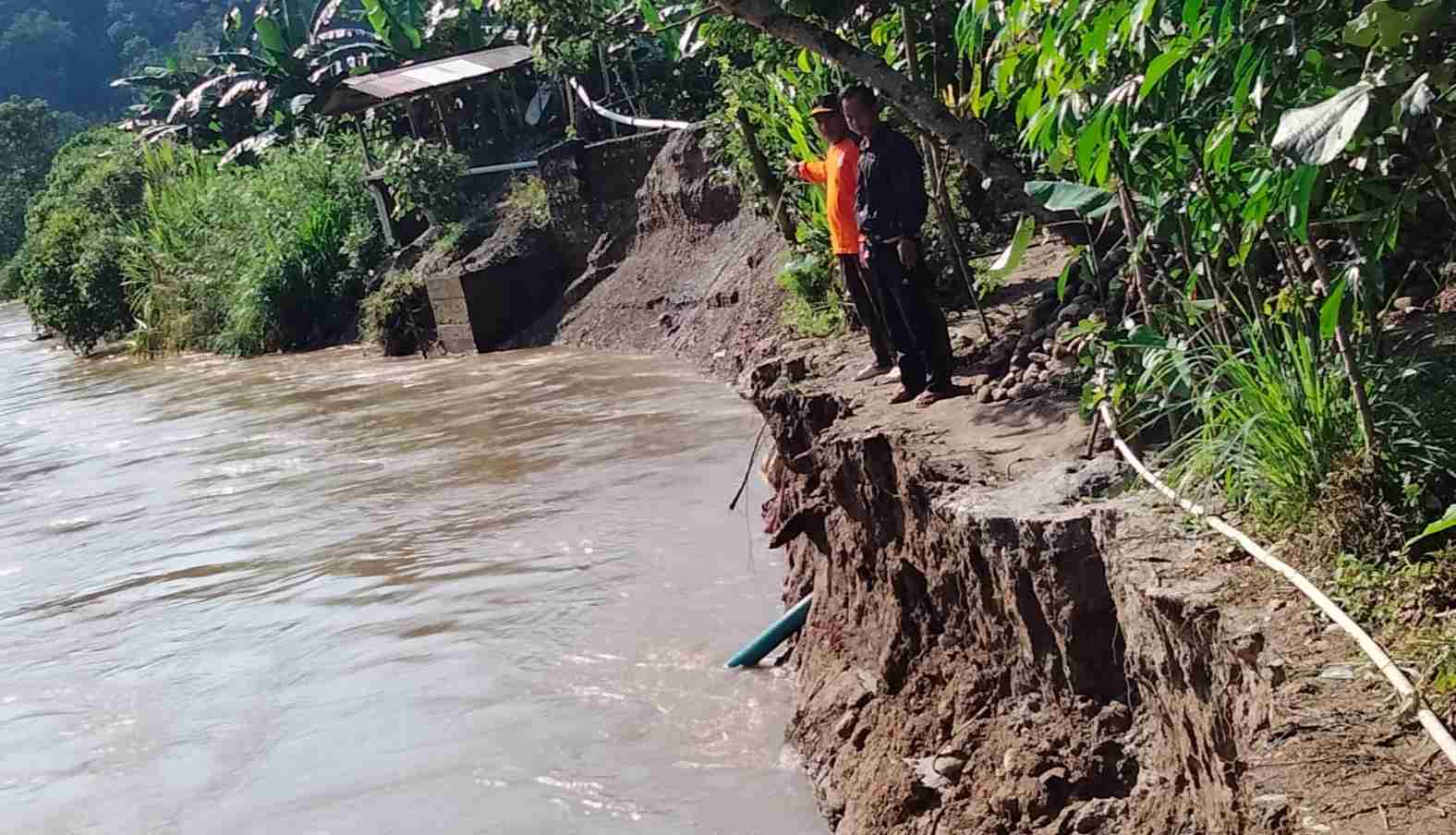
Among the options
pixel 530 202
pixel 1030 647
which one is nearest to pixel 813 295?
pixel 1030 647

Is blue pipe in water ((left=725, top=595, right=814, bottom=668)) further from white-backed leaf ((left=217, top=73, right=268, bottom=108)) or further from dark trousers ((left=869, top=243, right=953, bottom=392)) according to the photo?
white-backed leaf ((left=217, top=73, right=268, bottom=108))

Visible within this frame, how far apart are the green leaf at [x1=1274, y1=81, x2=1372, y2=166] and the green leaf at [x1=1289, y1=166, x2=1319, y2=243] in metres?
0.29

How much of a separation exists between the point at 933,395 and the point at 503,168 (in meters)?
14.3

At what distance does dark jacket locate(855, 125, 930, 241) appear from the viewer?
637 cm

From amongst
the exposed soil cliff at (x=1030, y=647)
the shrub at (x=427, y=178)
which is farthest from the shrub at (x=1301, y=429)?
the shrub at (x=427, y=178)

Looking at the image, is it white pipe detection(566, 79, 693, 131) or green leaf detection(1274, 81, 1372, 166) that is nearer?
green leaf detection(1274, 81, 1372, 166)

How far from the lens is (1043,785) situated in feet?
13.5

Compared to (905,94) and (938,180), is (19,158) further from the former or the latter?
(905,94)

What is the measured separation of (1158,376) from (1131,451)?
1.16 feet

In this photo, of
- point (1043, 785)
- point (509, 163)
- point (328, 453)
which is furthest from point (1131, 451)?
point (509, 163)

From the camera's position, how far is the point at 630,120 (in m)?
17.1

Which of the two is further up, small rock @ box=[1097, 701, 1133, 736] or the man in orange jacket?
the man in orange jacket

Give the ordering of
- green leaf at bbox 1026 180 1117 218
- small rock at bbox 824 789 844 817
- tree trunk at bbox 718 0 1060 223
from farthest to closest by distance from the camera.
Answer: small rock at bbox 824 789 844 817 → tree trunk at bbox 718 0 1060 223 → green leaf at bbox 1026 180 1117 218

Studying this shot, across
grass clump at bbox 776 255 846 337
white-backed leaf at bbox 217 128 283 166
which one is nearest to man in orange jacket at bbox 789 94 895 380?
grass clump at bbox 776 255 846 337
